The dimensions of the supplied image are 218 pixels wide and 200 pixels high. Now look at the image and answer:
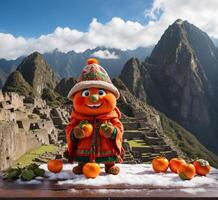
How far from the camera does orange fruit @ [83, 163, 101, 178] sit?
420 centimetres

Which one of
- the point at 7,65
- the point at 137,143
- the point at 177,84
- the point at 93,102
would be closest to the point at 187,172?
the point at 93,102

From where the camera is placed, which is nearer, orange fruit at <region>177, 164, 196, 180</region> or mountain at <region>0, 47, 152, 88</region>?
orange fruit at <region>177, 164, 196, 180</region>

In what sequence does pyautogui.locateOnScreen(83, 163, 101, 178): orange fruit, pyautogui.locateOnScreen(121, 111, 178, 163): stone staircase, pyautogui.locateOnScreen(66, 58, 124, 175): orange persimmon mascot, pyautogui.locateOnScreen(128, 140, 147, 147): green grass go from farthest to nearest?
1. pyautogui.locateOnScreen(128, 140, 147, 147): green grass
2. pyautogui.locateOnScreen(121, 111, 178, 163): stone staircase
3. pyautogui.locateOnScreen(66, 58, 124, 175): orange persimmon mascot
4. pyautogui.locateOnScreen(83, 163, 101, 178): orange fruit

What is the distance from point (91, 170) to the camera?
4.21 metres

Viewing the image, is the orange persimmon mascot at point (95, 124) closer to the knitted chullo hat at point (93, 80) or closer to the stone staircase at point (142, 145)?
the knitted chullo hat at point (93, 80)

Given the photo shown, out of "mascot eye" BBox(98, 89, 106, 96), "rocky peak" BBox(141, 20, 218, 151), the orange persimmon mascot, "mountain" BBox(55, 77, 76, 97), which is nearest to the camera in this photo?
the orange persimmon mascot

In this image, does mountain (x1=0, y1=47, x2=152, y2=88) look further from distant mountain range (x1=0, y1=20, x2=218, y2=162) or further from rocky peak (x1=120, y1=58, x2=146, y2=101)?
rocky peak (x1=120, y1=58, x2=146, y2=101)

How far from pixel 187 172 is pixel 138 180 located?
508 millimetres

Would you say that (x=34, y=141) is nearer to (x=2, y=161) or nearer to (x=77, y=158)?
(x=2, y=161)

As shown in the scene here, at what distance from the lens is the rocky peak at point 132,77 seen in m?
103

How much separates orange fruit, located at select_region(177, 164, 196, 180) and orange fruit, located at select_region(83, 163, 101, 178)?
863 millimetres

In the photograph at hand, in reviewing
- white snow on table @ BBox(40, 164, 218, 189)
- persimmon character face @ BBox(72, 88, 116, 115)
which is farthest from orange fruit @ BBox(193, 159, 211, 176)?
persimmon character face @ BBox(72, 88, 116, 115)

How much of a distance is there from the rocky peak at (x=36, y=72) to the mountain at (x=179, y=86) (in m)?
21.9

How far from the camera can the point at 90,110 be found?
477 cm
